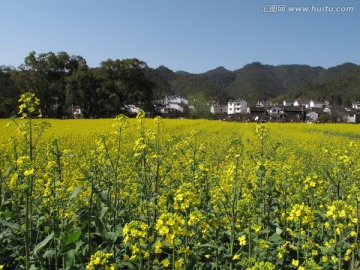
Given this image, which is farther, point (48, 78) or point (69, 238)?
point (48, 78)

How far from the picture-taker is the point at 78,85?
42.1m

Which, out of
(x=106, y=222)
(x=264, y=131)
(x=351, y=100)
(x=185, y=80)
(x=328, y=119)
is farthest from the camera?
(x=185, y=80)

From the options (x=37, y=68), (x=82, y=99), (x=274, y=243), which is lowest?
(x=274, y=243)

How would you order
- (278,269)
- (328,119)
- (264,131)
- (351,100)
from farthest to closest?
1. (351,100)
2. (328,119)
3. (264,131)
4. (278,269)

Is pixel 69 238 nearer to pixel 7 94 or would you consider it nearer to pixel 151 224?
pixel 151 224

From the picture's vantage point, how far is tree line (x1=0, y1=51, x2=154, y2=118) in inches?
1649

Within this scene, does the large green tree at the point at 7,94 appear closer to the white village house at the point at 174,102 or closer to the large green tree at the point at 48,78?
the large green tree at the point at 48,78

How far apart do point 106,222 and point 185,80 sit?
596 feet

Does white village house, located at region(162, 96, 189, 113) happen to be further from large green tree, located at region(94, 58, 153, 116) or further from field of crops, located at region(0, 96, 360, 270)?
field of crops, located at region(0, 96, 360, 270)

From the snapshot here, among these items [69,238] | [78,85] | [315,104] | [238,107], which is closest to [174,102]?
[238,107]

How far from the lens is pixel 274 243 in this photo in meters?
3.02

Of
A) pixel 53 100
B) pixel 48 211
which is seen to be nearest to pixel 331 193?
pixel 48 211

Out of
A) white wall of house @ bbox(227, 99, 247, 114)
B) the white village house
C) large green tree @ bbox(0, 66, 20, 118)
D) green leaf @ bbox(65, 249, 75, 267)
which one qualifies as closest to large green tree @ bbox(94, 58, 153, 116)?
large green tree @ bbox(0, 66, 20, 118)

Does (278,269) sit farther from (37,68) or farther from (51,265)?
(37,68)
